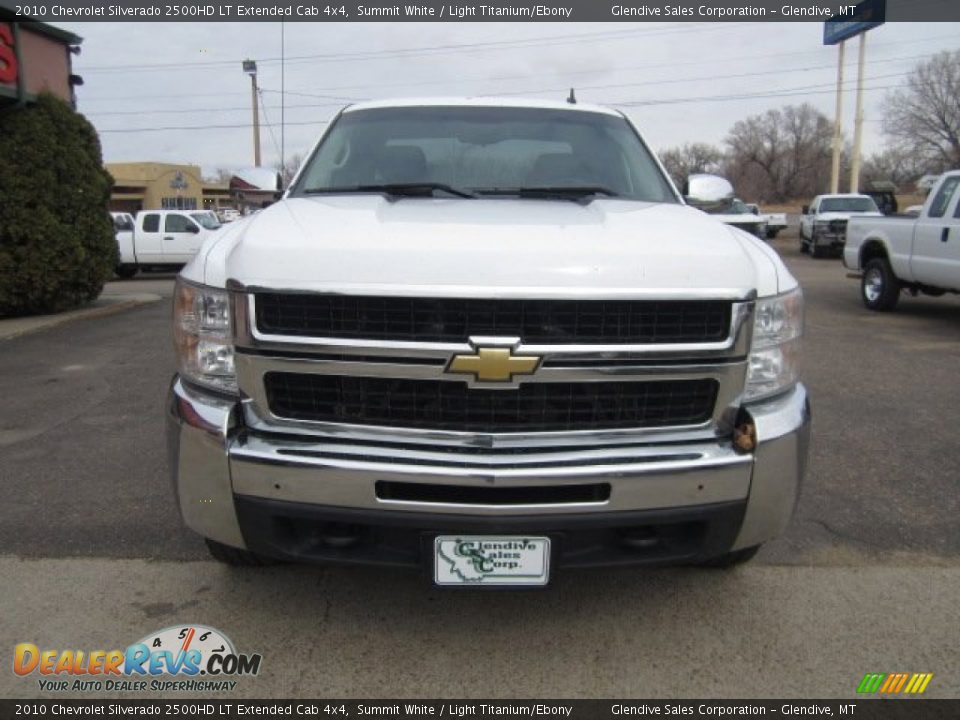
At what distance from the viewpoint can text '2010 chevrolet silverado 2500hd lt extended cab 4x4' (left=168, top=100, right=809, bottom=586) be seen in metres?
2.26

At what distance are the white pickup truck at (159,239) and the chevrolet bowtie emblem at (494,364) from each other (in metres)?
19.7

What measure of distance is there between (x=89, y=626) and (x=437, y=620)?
4.20ft

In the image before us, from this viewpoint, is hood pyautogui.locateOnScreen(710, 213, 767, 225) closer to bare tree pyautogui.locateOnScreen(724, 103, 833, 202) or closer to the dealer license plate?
the dealer license plate

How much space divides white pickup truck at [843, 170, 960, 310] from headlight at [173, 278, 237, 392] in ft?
30.9

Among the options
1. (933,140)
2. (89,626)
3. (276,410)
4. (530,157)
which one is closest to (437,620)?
(276,410)

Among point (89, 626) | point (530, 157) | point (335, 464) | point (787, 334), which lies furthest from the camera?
point (530, 157)

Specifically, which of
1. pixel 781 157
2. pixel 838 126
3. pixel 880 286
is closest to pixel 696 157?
pixel 781 157

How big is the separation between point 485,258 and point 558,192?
1.11 meters

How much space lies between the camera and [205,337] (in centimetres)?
242

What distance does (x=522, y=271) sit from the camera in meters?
2.27
